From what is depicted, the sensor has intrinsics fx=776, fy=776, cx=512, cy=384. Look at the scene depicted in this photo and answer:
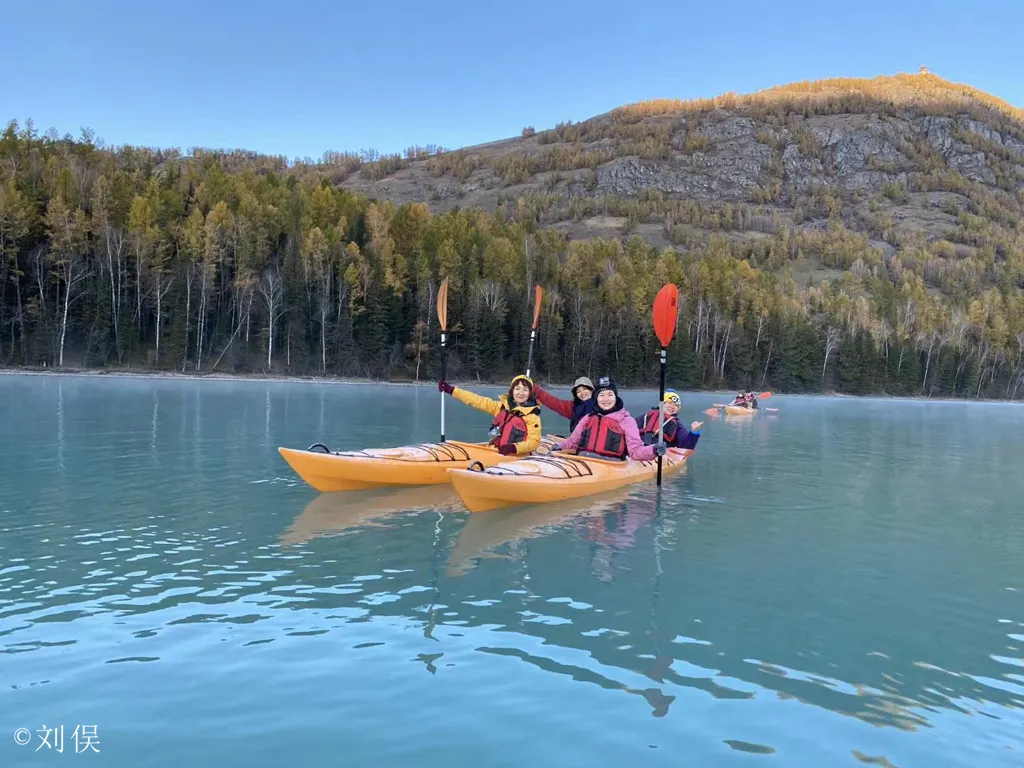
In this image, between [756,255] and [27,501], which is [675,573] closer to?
[27,501]

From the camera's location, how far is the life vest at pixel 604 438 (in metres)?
14.7

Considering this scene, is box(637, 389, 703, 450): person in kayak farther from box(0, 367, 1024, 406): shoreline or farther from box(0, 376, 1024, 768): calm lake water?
box(0, 367, 1024, 406): shoreline

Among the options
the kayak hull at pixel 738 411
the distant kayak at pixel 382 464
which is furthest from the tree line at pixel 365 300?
the distant kayak at pixel 382 464

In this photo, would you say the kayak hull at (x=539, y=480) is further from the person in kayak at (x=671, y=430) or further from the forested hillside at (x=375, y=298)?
the forested hillside at (x=375, y=298)

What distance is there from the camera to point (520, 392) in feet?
47.5

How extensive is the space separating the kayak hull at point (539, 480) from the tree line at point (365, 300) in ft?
157

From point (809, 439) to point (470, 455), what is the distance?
18.3 meters

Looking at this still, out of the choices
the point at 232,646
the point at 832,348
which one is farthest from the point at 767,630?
the point at 832,348

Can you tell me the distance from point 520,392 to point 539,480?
2358 millimetres

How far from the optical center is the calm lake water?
5.02m

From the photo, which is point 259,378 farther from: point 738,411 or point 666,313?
point 666,313

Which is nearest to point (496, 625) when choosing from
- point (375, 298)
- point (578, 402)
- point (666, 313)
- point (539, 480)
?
point (539, 480)

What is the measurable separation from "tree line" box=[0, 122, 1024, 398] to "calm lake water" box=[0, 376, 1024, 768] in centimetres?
4470

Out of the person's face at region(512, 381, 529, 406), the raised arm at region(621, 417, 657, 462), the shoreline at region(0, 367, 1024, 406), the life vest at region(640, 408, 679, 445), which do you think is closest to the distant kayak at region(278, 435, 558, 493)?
the person's face at region(512, 381, 529, 406)
